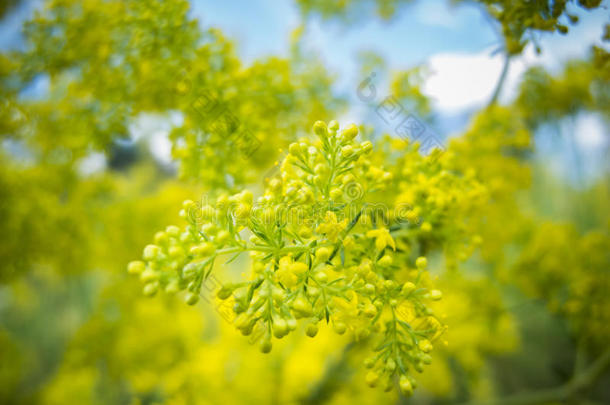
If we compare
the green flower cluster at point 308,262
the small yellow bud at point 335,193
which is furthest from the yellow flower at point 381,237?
the small yellow bud at point 335,193

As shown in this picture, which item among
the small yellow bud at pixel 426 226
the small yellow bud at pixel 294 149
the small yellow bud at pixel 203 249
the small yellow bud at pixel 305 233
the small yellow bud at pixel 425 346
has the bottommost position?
the small yellow bud at pixel 425 346

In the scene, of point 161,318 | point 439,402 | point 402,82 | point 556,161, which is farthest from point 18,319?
point 556,161

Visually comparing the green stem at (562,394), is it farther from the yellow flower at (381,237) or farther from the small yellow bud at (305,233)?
the small yellow bud at (305,233)

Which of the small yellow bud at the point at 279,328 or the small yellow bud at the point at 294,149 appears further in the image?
the small yellow bud at the point at 294,149

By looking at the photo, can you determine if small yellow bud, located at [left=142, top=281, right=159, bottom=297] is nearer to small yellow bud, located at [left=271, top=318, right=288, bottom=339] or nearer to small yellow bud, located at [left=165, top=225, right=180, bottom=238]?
small yellow bud, located at [left=165, top=225, right=180, bottom=238]

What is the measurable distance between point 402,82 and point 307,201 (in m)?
0.96

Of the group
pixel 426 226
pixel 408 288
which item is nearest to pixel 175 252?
pixel 408 288

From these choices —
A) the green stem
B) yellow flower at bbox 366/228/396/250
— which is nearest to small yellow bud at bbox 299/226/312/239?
yellow flower at bbox 366/228/396/250

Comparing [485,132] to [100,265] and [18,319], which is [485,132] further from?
[18,319]

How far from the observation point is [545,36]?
1.05 m

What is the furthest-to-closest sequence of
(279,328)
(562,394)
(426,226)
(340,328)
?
(562,394), (426,226), (340,328), (279,328)

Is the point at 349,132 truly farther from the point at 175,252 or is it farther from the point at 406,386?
the point at 406,386

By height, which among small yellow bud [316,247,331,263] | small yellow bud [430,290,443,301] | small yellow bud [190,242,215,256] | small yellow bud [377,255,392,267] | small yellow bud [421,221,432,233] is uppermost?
small yellow bud [421,221,432,233]

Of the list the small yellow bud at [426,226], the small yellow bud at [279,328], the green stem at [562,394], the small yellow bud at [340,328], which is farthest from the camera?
the green stem at [562,394]
